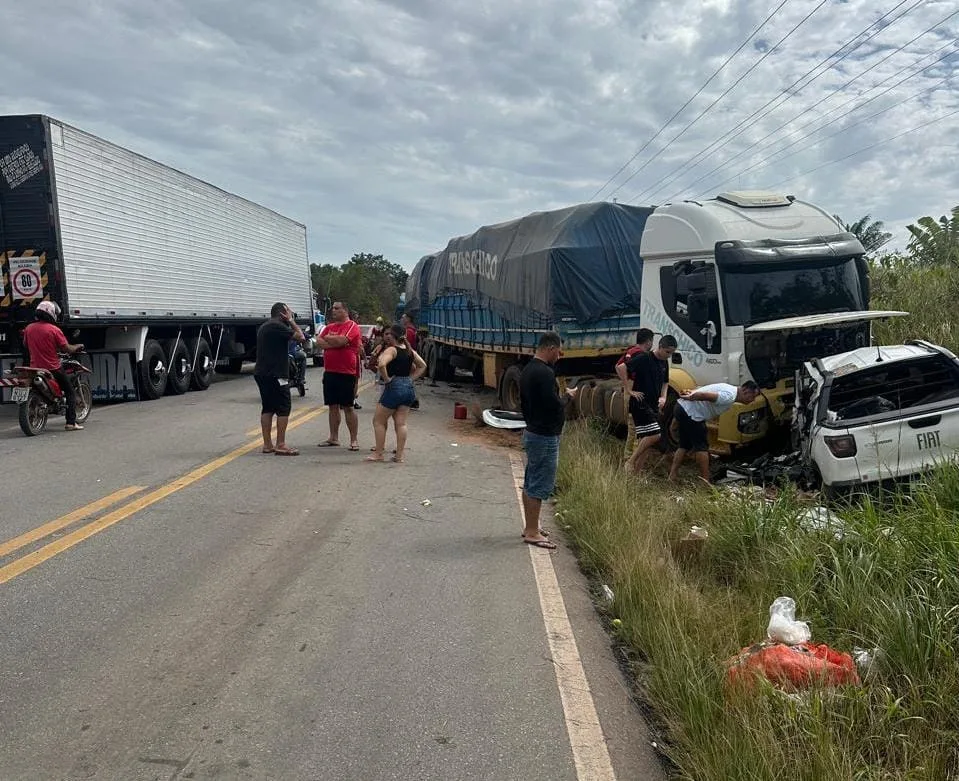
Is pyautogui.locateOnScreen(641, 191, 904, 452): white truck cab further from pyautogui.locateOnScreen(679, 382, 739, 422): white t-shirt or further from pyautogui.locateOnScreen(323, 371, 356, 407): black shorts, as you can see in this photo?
pyautogui.locateOnScreen(323, 371, 356, 407): black shorts

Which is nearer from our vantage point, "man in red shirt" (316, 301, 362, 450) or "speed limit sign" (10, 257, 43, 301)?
"man in red shirt" (316, 301, 362, 450)

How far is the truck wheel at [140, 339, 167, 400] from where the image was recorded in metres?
16.4

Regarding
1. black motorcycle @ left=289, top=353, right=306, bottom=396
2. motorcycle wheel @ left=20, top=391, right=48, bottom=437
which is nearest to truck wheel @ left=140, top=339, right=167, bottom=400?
black motorcycle @ left=289, top=353, right=306, bottom=396

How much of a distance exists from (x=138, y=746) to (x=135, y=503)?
4.33m

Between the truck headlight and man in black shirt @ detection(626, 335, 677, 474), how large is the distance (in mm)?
848

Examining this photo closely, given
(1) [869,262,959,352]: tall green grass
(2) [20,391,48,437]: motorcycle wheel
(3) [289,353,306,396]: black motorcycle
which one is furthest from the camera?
(3) [289,353,306,396]: black motorcycle

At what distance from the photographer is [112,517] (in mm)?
6770

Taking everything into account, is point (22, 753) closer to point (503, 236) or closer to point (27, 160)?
point (27, 160)

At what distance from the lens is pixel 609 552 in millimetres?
6004

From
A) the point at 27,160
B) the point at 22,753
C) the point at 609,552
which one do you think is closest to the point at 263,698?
the point at 22,753

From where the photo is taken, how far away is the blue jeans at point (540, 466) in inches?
252

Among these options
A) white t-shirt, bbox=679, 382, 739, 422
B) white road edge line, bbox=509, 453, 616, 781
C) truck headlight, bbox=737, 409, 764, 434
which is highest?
white t-shirt, bbox=679, 382, 739, 422

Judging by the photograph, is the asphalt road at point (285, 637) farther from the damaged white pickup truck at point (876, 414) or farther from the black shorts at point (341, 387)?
the damaged white pickup truck at point (876, 414)

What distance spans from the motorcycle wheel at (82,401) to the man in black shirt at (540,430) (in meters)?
8.45
